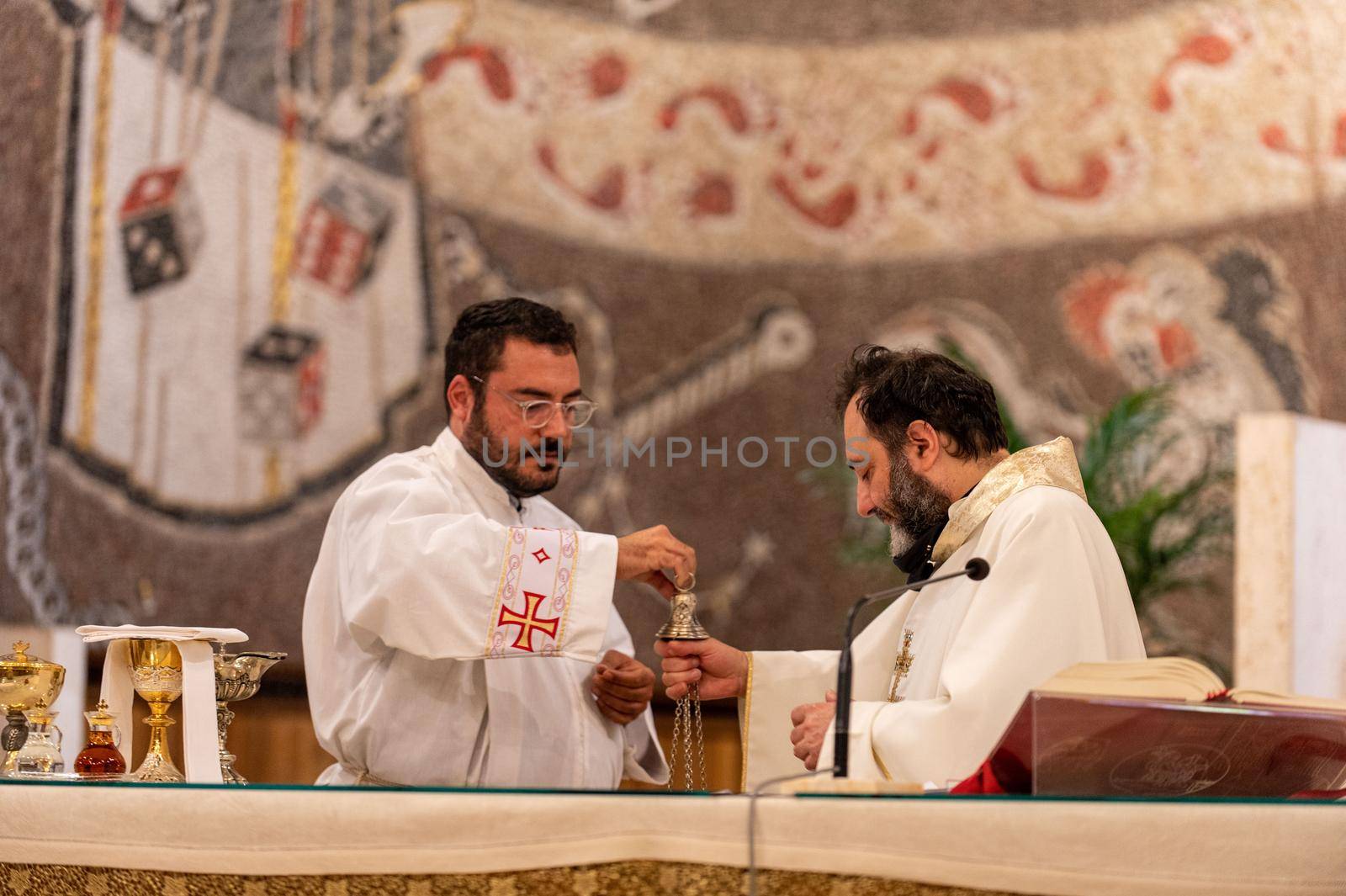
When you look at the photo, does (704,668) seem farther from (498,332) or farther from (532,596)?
(498,332)

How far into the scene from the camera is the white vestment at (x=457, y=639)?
3.26 m

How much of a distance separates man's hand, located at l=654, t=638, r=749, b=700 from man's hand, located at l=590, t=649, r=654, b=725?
239 millimetres

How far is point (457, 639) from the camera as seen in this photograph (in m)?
3.23

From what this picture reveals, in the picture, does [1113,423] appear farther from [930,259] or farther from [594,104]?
[594,104]

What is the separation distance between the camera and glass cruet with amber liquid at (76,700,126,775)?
266 cm

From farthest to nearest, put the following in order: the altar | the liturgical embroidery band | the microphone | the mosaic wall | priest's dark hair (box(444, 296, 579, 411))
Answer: the mosaic wall, priest's dark hair (box(444, 296, 579, 411)), the liturgical embroidery band, the microphone, the altar

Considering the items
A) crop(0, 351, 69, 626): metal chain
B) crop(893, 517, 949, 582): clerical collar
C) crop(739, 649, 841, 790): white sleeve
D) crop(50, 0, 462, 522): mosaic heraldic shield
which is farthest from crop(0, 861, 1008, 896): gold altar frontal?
crop(50, 0, 462, 522): mosaic heraldic shield

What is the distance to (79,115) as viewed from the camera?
20.6ft

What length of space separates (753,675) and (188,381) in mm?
3691

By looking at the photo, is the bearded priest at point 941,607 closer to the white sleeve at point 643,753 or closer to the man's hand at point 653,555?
the man's hand at point 653,555

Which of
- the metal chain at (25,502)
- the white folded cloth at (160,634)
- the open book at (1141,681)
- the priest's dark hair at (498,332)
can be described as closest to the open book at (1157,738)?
the open book at (1141,681)

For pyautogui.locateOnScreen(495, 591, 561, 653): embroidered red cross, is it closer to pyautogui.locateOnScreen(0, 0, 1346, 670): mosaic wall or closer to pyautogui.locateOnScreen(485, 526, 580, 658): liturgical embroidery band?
pyautogui.locateOnScreen(485, 526, 580, 658): liturgical embroidery band

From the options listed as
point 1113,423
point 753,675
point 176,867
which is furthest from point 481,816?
point 1113,423

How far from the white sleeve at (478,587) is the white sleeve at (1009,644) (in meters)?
0.83
